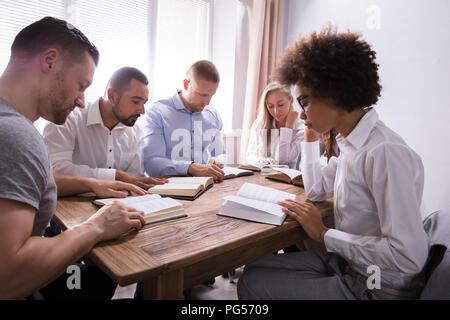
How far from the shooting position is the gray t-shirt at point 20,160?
26.0 inches

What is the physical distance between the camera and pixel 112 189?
1.26 m

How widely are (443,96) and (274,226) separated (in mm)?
2109

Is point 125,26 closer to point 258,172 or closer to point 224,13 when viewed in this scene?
point 224,13

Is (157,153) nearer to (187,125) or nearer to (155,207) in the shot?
(187,125)

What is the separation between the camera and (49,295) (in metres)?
1.12

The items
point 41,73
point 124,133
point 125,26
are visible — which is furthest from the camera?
point 125,26

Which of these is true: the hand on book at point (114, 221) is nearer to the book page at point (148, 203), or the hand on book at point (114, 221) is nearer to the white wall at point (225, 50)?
the book page at point (148, 203)

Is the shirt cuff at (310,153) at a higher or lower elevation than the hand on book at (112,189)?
higher

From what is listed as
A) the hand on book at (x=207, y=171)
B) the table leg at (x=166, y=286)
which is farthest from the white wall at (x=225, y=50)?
the table leg at (x=166, y=286)

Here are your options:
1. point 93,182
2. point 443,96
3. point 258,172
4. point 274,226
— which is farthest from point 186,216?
point 443,96

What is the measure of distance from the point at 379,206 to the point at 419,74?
2.03 m

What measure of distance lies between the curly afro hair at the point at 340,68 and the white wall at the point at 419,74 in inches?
64.6

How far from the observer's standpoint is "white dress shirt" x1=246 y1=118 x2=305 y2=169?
2.53 metres
